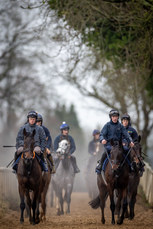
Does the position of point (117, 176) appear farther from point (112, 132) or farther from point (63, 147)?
point (63, 147)

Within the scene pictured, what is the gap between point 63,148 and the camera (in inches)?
653

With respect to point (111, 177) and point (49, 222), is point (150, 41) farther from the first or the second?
point (49, 222)

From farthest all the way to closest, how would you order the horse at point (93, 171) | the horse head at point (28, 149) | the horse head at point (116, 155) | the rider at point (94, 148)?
1. the rider at point (94, 148)
2. the horse at point (93, 171)
3. the horse head at point (116, 155)
4. the horse head at point (28, 149)

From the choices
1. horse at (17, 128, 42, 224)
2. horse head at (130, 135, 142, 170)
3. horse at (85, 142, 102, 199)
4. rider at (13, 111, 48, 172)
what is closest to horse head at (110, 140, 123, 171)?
horse head at (130, 135, 142, 170)

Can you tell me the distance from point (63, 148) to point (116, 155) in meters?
4.77

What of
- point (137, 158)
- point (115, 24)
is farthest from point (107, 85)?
point (137, 158)

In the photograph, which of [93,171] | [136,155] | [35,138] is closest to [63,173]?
[136,155]

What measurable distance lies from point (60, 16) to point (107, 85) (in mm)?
11424

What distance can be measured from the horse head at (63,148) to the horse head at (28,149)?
4438mm

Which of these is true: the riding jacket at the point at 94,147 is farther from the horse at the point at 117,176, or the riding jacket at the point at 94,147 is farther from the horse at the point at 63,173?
the horse at the point at 117,176

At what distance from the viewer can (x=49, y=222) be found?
12.5m

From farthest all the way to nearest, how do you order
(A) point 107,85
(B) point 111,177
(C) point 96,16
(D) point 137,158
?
(A) point 107,85, (C) point 96,16, (D) point 137,158, (B) point 111,177

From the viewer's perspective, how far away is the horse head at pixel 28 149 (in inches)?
465

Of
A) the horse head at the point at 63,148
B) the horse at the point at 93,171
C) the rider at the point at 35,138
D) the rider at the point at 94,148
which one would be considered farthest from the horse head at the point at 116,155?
the rider at the point at 94,148
